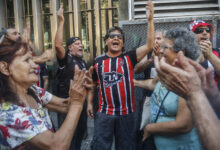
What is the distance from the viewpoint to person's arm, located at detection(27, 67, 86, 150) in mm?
1678

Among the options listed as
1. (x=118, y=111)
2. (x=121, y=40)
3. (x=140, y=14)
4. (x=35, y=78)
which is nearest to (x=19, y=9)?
(x=140, y=14)

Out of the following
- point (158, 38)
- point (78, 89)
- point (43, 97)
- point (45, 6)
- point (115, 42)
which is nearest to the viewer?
point (78, 89)

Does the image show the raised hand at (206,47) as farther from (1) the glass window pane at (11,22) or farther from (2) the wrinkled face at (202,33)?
(1) the glass window pane at (11,22)

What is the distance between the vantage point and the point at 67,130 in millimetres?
1790

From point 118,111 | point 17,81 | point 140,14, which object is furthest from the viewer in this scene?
point 140,14

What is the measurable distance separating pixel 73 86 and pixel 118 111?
176cm

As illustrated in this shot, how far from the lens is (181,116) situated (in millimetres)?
2031

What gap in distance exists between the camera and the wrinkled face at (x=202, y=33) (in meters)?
3.39

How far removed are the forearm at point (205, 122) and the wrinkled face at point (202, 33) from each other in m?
2.30

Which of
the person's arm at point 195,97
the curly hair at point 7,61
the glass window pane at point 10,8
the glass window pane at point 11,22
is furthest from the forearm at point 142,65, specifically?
the glass window pane at point 10,8

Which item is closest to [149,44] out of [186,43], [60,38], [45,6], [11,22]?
[60,38]

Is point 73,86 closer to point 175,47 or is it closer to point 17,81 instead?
point 17,81

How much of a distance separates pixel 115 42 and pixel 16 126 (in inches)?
94.9

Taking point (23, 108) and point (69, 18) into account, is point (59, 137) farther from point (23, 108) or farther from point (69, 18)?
point (69, 18)
